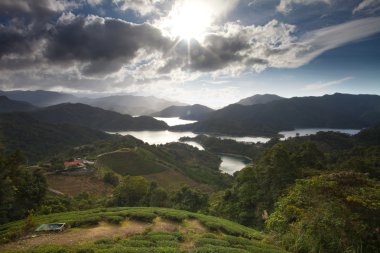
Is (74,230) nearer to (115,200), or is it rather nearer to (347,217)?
(347,217)

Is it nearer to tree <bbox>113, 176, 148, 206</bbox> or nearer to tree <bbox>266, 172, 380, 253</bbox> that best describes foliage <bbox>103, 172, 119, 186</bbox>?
tree <bbox>113, 176, 148, 206</bbox>

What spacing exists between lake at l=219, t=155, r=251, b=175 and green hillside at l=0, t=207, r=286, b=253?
11985 centimetres

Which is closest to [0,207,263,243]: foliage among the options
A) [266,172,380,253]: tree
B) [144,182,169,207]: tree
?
[266,172,380,253]: tree

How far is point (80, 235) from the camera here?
53.8ft

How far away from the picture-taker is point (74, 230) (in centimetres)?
1753

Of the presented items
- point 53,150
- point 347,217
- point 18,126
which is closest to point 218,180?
point 347,217

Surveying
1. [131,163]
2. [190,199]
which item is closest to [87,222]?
[190,199]

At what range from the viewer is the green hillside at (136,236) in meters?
12.8

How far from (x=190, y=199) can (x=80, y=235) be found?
23004 mm

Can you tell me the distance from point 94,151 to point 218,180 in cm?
6126

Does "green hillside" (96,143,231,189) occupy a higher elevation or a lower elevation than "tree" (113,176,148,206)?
lower

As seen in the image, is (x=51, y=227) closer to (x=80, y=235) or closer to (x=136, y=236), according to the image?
(x=80, y=235)

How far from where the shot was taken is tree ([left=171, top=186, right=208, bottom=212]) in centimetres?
3759

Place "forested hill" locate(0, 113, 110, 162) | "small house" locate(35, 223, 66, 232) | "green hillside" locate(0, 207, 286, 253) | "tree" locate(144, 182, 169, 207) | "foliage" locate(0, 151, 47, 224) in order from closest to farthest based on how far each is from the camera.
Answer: "green hillside" locate(0, 207, 286, 253)
"small house" locate(35, 223, 66, 232)
"foliage" locate(0, 151, 47, 224)
"tree" locate(144, 182, 169, 207)
"forested hill" locate(0, 113, 110, 162)
